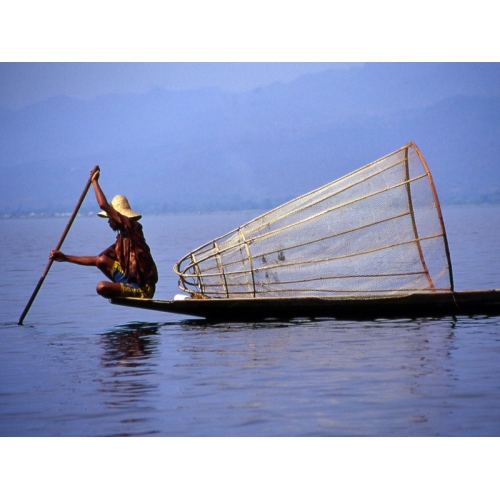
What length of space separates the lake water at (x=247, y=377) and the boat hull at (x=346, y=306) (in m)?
0.15

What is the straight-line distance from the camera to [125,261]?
11172 millimetres

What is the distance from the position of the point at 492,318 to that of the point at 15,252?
18.8m

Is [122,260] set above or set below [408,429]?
above

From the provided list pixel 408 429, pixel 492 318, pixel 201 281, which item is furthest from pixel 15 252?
pixel 408 429

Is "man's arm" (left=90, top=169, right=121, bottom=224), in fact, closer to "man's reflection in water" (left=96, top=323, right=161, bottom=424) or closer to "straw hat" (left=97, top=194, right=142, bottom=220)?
"straw hat" (left=97, top=194, right=142, bottom=220)

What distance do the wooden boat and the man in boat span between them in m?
0.17

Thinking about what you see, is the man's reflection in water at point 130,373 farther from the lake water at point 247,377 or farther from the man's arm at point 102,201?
the man's arm at point 102,201

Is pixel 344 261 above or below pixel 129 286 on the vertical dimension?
above

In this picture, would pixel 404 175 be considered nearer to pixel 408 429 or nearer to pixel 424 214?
pixel 424 214

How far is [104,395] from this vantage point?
798 cm

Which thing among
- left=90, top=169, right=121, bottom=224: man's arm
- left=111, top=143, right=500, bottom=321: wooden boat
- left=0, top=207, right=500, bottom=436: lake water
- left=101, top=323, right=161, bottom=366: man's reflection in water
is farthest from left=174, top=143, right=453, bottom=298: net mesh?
left=90, top=169, right=121, bottom=224: man's arm

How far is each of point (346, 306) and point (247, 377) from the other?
2779mm

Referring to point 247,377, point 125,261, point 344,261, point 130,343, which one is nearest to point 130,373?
point 247,377

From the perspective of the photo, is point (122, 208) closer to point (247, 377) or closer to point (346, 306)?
point (346, 306)
